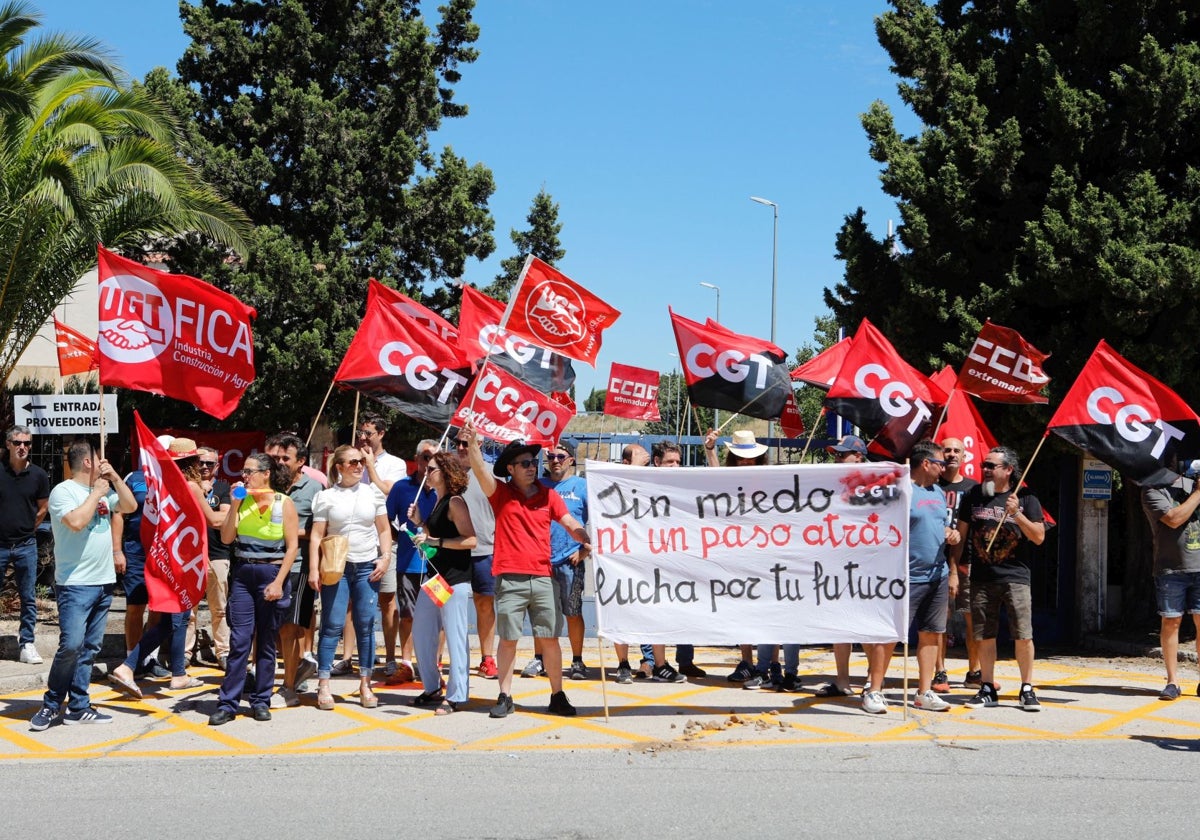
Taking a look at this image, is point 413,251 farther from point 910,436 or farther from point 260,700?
point 260,700

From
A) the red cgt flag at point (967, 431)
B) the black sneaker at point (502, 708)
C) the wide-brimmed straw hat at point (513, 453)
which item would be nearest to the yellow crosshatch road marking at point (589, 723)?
the black sneaker at point (502, 708)

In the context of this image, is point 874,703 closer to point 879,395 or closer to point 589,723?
point 589,723

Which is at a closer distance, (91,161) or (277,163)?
(91,161)

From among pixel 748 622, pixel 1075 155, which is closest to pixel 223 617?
pixel 748 622

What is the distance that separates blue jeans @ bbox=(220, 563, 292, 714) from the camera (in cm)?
803

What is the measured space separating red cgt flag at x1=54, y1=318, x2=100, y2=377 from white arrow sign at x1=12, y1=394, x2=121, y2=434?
1939mm

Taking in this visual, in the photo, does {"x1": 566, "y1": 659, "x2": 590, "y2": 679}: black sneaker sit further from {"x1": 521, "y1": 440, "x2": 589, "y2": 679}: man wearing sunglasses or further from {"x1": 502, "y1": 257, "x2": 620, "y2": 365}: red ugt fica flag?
{"x1": 502, "y1": 257, "x2": 620, "y2": 365}: red ugt fica flag

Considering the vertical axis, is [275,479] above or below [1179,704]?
above

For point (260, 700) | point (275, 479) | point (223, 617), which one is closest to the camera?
point (260, 700)

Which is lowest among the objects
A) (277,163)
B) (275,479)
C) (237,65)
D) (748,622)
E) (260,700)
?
(260,700)

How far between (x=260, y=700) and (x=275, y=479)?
1597 mm

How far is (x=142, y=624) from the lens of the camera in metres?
9.49

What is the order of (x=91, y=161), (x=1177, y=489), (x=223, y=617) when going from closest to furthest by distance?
(x=1177, y=489) → (x=223, y=617) → (x=91, y=161)

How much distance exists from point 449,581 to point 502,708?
975mm
